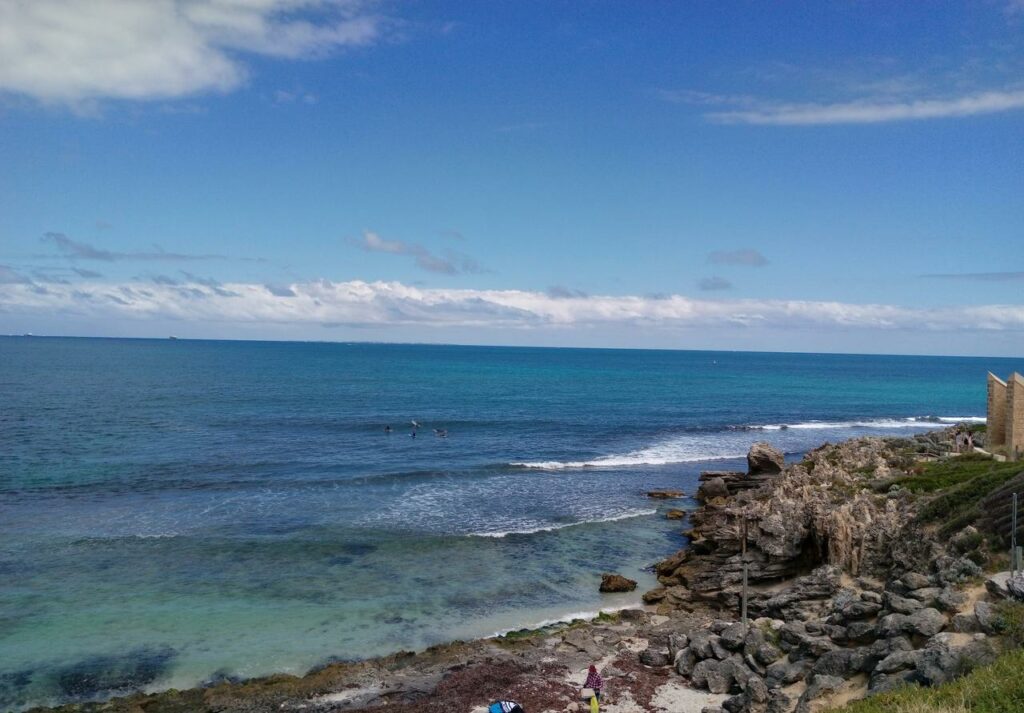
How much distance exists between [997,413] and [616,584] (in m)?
24.5

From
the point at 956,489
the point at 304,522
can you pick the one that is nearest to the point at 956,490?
the point at 956,489

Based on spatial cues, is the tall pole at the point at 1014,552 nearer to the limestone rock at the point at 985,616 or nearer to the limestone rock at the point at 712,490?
the limestone rock at the point at 985,616

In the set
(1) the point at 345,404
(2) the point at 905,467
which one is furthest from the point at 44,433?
(2) the point at 905,467

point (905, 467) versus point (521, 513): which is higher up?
point (905, 467)

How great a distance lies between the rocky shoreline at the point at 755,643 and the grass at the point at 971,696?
1.33 metres

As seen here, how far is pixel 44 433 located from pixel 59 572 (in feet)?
126

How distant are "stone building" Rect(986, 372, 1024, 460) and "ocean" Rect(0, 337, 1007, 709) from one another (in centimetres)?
1729

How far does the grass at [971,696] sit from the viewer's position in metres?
11.7

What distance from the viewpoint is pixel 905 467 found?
130 ft

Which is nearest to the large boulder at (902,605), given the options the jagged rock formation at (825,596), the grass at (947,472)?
the jagged rock formation at (825,596)

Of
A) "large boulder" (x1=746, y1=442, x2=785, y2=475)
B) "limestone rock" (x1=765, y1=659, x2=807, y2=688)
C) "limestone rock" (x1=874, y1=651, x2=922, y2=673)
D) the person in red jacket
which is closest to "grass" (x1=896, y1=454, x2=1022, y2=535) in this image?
"limestone rock" (x1=765, y1=659, x2=807, y2=688)

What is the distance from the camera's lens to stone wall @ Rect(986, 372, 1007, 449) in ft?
124

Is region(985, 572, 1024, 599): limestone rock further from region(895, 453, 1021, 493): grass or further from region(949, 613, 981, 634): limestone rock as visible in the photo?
region(895, 453, 1021, 493): grass

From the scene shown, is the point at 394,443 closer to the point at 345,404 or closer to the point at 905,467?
the point at 345,404
